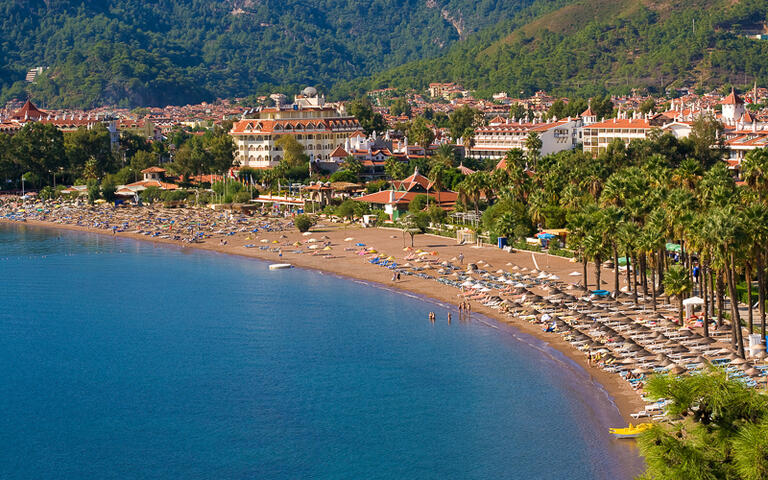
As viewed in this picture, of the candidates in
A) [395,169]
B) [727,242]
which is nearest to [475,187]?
[395,169]

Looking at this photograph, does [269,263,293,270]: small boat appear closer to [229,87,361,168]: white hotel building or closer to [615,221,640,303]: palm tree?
[615,221,640,303]: palm tree

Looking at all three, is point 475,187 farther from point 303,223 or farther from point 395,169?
point 395,169

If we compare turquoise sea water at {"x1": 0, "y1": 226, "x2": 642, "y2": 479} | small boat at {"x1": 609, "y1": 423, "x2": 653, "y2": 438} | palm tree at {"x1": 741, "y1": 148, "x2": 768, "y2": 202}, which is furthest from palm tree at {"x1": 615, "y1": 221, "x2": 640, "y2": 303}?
small boat at {"x1": 609, "y1": 423, "x2": 653, "y2": 438}

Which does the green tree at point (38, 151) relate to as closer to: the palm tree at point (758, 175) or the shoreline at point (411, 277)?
the shoreline at point (411, 277)

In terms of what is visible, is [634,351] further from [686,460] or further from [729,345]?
[686,460]

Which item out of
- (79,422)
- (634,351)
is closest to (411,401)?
(634,351)
